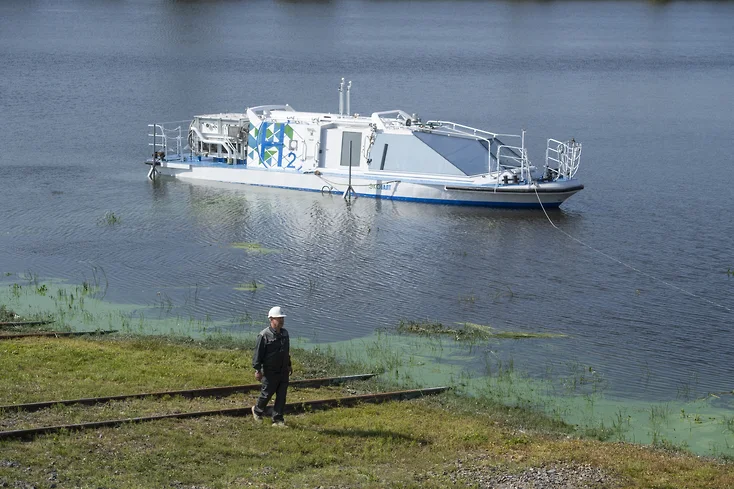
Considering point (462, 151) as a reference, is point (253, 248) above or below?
below

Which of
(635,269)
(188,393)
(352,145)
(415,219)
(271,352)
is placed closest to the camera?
(271,352)

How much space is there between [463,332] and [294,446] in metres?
9.99

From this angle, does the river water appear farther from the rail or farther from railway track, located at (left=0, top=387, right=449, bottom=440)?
the rail

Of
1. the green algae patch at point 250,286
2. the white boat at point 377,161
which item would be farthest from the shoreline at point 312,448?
the white boat at point 377,161

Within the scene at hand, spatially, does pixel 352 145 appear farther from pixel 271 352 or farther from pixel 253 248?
pixel 271 352

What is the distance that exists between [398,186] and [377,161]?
154 cm

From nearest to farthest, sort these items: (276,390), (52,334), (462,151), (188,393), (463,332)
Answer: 1. (276,390)
2. (188,393)
3. (52,334)
4. (463,332)
5. (462,151)

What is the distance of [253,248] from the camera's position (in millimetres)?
33281

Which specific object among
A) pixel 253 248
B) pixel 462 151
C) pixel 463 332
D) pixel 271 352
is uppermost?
pixel 462 151

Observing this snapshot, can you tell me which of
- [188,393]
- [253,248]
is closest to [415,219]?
[253,248]

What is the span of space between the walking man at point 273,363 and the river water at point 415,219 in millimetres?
6977

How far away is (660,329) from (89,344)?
43.5 feet

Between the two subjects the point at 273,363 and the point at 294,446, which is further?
the point at 273,363

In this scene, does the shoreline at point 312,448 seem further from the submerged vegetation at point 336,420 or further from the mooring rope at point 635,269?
the mooring rope at point 635,269
